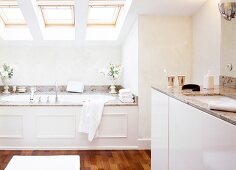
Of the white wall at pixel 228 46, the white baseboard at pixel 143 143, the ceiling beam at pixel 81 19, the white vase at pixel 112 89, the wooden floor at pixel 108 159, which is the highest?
the ceiling beam at pixel 81 19

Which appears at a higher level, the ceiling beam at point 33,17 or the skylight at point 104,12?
the skylight at point 104,12

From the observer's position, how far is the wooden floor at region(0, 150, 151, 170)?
153 inches

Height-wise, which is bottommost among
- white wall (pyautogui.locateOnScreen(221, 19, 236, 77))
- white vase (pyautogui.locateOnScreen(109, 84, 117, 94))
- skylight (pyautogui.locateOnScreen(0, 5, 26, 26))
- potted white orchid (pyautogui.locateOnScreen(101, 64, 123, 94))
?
white vase (pyautogui.locateOnScreen(109, 84, 117, 94))

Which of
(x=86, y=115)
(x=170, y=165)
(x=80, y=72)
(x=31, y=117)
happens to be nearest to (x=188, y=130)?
(x=170, y=165)

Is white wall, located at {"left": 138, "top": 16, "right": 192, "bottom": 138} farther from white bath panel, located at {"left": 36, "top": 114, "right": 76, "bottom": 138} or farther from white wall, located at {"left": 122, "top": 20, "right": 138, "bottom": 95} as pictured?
white bath panel, located at {"left": 36, "top": 114, "right": 76, "bottom": 138}

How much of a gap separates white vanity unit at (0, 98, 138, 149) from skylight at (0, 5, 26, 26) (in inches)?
56.5

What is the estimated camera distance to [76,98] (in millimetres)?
5633

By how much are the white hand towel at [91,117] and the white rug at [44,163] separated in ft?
6.37

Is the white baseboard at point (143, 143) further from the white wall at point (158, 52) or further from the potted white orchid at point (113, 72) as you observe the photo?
the potted white orchid at point (113, 72)

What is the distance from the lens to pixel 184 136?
215cm

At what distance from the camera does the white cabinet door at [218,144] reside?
139 cm

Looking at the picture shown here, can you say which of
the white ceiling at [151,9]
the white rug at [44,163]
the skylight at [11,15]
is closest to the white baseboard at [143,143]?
the white ceiling at [151,9]

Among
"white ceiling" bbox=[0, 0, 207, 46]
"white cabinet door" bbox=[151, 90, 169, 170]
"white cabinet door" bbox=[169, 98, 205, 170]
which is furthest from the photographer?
"white ceiling" bbox=[0, 0, 207, 46]

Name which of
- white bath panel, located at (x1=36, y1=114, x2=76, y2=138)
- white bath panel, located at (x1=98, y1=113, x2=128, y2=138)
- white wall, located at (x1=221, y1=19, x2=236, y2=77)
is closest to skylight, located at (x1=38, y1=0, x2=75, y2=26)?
white bath panel, located at (x1=36, y1=114, x2=76, y2=138)
